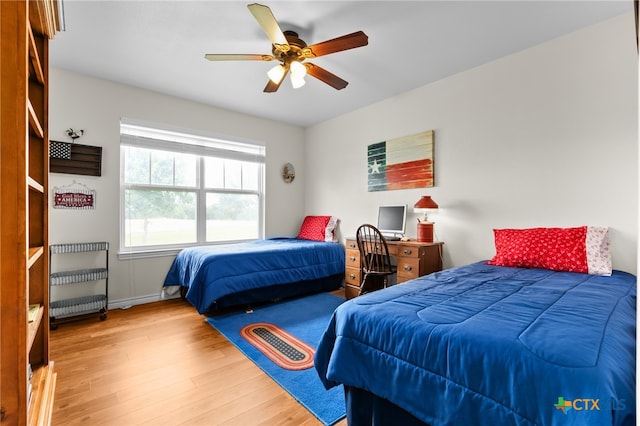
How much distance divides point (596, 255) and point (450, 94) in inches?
76.5

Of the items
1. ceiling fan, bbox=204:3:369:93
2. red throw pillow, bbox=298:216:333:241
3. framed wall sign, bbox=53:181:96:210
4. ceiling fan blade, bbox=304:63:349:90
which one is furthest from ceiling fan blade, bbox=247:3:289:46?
red throw pillow, bbox=298:216:333:241

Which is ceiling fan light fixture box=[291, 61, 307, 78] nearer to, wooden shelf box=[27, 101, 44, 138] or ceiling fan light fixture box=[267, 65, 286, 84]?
ceiling fan light fixture box=[267, 65, 286, 84]

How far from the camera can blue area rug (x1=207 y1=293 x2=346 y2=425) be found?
1.65 meters

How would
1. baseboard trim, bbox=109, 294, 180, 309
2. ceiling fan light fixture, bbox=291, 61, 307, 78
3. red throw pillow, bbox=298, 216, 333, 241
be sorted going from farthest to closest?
red throw pillow, bbox=298, 216, 333, 241
baseboard trim, bbox=109, 294, 180, 309
ceiling fan light fixture, bbox=291, 61, 307, 78

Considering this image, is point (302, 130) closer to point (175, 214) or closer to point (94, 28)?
point (175, 214)

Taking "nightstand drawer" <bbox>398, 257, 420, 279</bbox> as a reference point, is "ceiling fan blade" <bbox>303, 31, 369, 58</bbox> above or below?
above

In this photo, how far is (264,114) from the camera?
169 inches

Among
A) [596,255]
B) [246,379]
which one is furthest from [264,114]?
[596,255]

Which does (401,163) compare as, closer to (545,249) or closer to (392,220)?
(392,220)

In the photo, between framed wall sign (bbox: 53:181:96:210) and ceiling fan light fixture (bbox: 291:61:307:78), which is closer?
ceiling fan light fixture (bbox: 291:61:307:78)

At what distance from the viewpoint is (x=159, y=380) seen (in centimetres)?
189

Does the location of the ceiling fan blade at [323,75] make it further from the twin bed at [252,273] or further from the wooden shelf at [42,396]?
the wooden shelf at [42,396]

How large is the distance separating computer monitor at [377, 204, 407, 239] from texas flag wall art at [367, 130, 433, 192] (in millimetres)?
269

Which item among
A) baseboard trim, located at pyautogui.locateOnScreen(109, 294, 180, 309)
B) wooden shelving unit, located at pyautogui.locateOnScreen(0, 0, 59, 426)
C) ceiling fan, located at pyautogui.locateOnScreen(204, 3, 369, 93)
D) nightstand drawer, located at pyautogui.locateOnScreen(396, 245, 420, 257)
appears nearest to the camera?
wooden shelving unit, located at pyautogui.locateOnScreen(0, 0, 59, 426)
